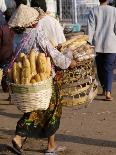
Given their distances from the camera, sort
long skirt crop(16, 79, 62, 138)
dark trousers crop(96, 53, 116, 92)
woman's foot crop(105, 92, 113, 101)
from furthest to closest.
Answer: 1. dark trousers crop(96, 53, 116, 92)
2. woman's foot crop(105, 92, 113, 101)
3. long skirt crop(16, 79, 62, 138)

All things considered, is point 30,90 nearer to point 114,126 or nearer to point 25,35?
point 25,35

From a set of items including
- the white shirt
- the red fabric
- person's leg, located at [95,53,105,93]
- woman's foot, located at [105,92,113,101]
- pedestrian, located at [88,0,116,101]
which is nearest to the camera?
the white shirt

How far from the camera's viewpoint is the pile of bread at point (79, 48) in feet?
17.9

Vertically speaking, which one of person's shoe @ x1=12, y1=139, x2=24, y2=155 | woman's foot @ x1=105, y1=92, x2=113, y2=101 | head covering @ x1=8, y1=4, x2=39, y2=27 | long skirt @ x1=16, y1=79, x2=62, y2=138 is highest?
head covering @ x1=8, y1=4, x2=39, y2=27

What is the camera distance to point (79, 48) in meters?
5.50

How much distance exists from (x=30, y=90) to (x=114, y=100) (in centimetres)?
406

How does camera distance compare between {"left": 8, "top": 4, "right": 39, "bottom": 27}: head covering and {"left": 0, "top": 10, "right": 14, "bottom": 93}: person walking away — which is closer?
{"left": 8, "top": 4, "right": 39, "bottom": 27}: head covering

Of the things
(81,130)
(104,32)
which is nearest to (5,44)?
(81,130)

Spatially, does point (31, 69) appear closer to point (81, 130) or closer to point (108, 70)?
point (81, 130)

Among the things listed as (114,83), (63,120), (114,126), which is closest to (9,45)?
(63,120)

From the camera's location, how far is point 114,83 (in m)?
10.8

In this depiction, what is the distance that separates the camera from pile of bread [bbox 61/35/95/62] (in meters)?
5.45

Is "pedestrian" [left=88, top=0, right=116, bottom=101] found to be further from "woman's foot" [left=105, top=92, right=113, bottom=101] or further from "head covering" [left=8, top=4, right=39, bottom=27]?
"head covering" [left=8, top=4, right=39, bottom=27]

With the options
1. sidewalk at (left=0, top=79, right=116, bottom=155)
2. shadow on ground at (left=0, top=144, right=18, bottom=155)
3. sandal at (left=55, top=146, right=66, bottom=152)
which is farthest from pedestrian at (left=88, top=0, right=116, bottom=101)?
shadow on ground at (left=0, top=144, right=18, bottom=155)
